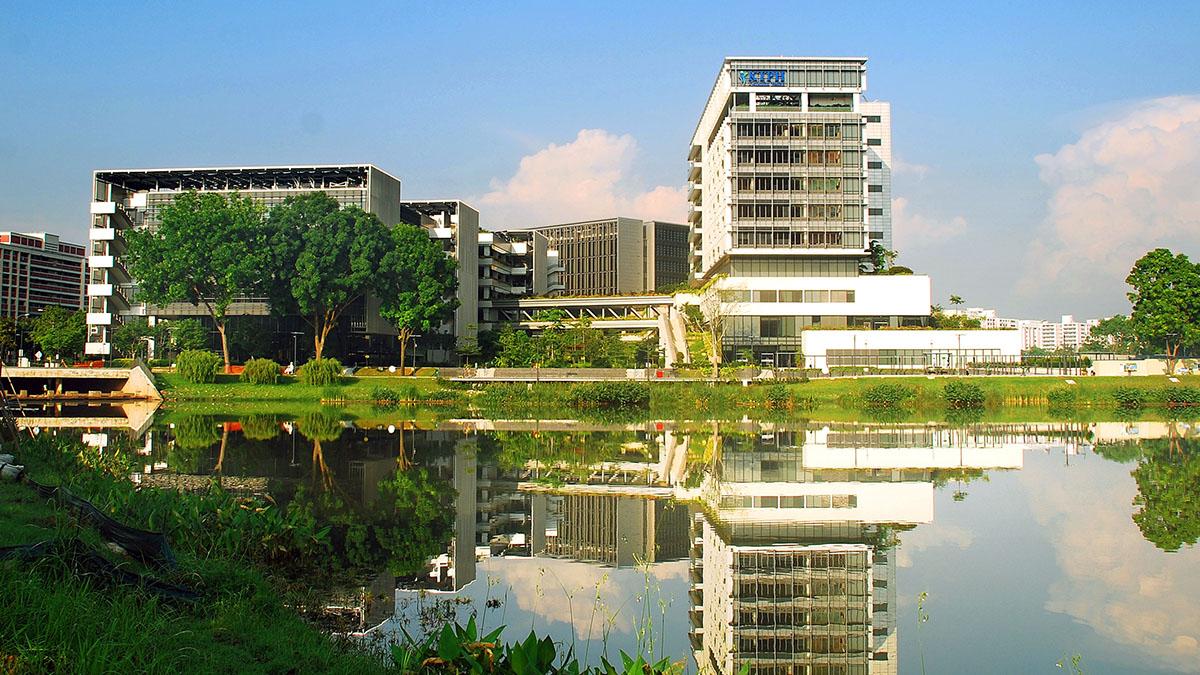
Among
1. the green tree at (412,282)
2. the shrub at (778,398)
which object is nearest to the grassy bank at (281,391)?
the green tree at (412,282)

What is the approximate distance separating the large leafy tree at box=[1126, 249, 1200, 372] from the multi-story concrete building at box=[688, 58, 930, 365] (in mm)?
15528

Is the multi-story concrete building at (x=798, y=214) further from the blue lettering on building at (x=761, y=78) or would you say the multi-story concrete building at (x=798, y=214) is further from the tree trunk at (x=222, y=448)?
the tree trunk at (x=222, y=448)

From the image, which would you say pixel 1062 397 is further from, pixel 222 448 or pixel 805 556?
pixel 805 556

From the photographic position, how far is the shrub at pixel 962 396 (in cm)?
4994

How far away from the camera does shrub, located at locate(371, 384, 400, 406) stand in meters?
54.2

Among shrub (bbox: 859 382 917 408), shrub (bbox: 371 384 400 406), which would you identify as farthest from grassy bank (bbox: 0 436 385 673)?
shrub (bbox: 371 384 400 406)

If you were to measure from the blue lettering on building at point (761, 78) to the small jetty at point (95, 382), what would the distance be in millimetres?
47926

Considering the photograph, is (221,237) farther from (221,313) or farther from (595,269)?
(595,269)

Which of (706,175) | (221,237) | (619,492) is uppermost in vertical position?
(706,175)

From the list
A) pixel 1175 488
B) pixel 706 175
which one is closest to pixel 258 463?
pixel 1175 488

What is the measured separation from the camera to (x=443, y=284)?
69250 millimetres

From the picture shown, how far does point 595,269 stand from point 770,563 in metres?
111

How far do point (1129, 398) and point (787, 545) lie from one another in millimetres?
46908

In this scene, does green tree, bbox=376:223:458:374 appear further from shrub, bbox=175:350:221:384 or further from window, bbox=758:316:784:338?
window, bbox=758:316:784:338
